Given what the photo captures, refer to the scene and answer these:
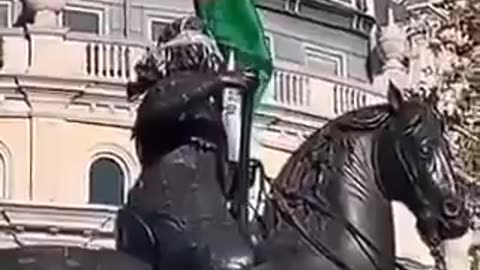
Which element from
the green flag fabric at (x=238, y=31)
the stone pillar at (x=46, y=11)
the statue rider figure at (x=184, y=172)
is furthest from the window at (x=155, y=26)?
the statue rider figure at (x=184, y=172)

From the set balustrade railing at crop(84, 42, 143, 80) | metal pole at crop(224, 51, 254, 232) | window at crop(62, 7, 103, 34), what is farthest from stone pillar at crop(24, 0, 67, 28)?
metal pole at crop(224, 51, 254, 232)

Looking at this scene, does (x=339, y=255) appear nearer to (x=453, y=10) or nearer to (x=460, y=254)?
(x=453, y=10)

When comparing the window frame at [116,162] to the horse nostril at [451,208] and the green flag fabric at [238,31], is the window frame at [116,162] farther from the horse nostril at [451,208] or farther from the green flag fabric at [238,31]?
the horse nostril at [451,208]

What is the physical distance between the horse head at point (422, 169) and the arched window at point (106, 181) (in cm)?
1839

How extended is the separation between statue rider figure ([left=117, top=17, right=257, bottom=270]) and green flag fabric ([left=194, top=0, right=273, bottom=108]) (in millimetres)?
1311

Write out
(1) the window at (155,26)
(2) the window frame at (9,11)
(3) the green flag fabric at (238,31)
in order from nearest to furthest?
1. (3) the green flag fabric at (238,31)
2. (2) the window frame at (9,11)
3. (1) the window at (155,26)

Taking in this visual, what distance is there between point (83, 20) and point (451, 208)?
2116 centimetres

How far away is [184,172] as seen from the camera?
11.6 meters

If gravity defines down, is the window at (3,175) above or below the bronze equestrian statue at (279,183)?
above

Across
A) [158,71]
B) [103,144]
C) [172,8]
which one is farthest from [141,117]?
[172,8]

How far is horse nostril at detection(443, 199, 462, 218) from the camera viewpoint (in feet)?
40.9

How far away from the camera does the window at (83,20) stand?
32609 mm

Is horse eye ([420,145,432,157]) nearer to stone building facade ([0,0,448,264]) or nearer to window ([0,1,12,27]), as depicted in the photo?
stone building facade ([0,0,448,264])

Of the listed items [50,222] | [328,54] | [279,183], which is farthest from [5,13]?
[279,183]
